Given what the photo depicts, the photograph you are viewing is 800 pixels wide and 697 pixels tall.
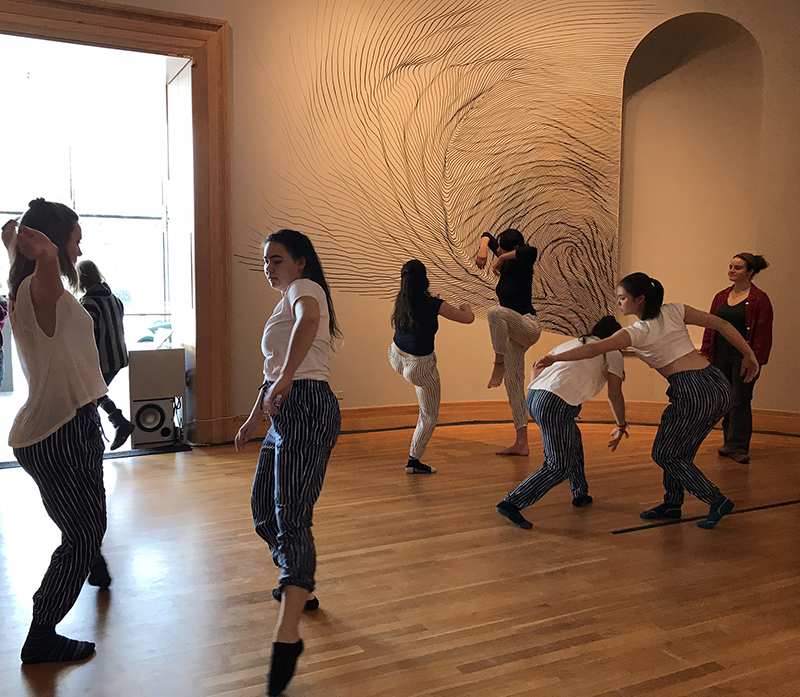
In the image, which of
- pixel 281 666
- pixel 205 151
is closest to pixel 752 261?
pixel 205 151

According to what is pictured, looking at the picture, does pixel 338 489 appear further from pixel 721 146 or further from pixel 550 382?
pixel 721 146

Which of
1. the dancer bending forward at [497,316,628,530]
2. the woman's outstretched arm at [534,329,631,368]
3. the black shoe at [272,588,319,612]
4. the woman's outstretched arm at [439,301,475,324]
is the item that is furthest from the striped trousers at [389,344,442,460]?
the black shoe at [272,588,319,612]

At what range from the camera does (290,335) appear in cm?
240

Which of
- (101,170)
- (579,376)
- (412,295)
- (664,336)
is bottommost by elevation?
(579,376)

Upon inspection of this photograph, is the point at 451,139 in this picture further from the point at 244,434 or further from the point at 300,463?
the point at 300,463

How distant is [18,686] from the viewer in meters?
2.27

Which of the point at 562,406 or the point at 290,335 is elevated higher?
the point at 290,335

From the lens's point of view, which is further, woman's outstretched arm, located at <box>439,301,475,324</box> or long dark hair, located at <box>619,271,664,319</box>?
woman's outstretched arm, located at <box>439,301,475,324</box>

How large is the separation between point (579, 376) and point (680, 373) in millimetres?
495

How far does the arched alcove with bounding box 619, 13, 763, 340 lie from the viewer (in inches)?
265

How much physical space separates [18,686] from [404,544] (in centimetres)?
177

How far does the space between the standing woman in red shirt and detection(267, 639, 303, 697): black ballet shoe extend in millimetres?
4246

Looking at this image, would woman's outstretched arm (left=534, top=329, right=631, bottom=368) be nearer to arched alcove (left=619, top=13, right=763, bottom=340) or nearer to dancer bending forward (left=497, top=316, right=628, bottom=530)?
dancer bending forward (left=497, top=316, right=628, bottom=530)

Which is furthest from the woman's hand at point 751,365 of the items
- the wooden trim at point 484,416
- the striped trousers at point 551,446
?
the wooden trim at point 484,416
